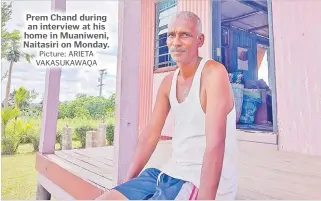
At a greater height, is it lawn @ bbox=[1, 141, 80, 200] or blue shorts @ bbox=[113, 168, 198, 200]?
blue shorts @ bbox=[113, 168, 198, 200]

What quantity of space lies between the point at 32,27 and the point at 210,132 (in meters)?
2.24

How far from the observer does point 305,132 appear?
10.3ft

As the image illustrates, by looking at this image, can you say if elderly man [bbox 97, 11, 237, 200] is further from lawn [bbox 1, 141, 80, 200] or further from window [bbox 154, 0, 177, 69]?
lawn [bbox 1, 141, 80, 200]

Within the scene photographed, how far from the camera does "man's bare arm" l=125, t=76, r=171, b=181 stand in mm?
1340

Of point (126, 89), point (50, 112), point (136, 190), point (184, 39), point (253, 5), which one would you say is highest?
point (253, 5)

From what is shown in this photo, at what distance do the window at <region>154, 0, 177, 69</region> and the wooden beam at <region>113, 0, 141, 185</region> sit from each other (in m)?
3.77

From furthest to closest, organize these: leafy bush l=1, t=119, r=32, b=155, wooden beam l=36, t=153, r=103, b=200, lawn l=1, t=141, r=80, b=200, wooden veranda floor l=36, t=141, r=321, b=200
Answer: leafy bush l=1, t=119, r=32, b=155 → lawn l=1, t=141, r=80, b=200 → wooden beam l=36, t=153, r=103, b=200 → wooden veranda floor l=36, t=141, r=321, b=200

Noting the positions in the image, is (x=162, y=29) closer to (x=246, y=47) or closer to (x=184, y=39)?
(x=246, y=47)

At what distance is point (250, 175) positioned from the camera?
6.75ft

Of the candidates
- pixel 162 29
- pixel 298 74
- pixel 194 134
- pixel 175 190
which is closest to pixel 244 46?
pixel 162 29

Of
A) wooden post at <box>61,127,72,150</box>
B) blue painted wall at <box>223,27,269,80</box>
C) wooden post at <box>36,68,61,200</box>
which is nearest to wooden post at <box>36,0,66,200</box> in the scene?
wooden post at <box>36,68,61,200</box>

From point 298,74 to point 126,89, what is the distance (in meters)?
2.60

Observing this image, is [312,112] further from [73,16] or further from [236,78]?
[73,16]

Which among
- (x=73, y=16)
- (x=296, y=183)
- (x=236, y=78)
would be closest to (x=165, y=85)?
(x=296, y=183)
